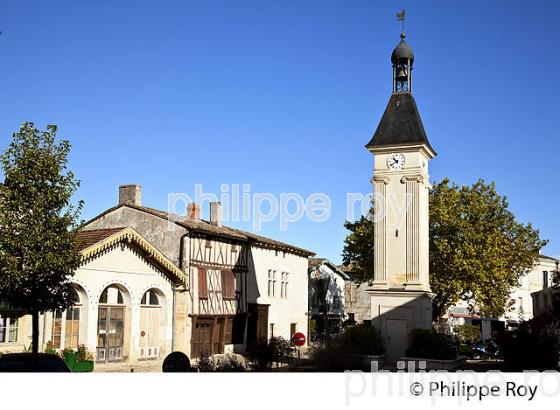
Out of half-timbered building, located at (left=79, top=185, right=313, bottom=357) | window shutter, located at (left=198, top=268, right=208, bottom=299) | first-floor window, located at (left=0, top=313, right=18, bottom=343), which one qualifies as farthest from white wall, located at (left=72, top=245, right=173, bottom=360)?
first-floor window, located at (left=0, top=313, right=18, bottom=343)

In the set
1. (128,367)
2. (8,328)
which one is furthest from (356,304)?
(8,328)

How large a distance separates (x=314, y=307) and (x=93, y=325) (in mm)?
26017

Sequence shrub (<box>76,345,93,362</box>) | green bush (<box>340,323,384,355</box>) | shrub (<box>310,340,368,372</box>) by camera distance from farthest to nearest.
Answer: shrub (<box>76,345,93,362</box>) → green bush (<box>340,323,384,355</box>) → shrub (<box>310,340,368,372</box>)

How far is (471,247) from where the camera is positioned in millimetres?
32219

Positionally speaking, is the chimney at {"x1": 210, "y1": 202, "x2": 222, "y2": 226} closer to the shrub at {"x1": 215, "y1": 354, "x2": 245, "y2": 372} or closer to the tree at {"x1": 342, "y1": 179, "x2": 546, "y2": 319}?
the tree at {"x1": 342, "y1": 179, "x2": 546, "y2": 319}

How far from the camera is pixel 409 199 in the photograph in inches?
985

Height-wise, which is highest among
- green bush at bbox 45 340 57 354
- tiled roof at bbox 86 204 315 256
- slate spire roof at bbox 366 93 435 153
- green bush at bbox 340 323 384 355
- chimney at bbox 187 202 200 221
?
slate spire roof at bbox 366 93 435 153

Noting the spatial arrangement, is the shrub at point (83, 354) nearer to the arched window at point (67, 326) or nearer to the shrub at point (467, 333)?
the arched window at point (67, 326)

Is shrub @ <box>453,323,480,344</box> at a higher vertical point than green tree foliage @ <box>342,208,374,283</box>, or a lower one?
lower

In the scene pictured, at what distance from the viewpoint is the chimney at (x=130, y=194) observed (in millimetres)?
32688

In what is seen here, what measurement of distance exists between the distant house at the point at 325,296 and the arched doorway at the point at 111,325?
73.7 feet

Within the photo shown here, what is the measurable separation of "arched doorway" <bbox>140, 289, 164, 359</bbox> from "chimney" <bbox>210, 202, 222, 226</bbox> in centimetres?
783

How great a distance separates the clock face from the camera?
2536cm

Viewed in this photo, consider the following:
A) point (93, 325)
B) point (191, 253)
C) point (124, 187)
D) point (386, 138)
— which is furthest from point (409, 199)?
point (124, 187)
